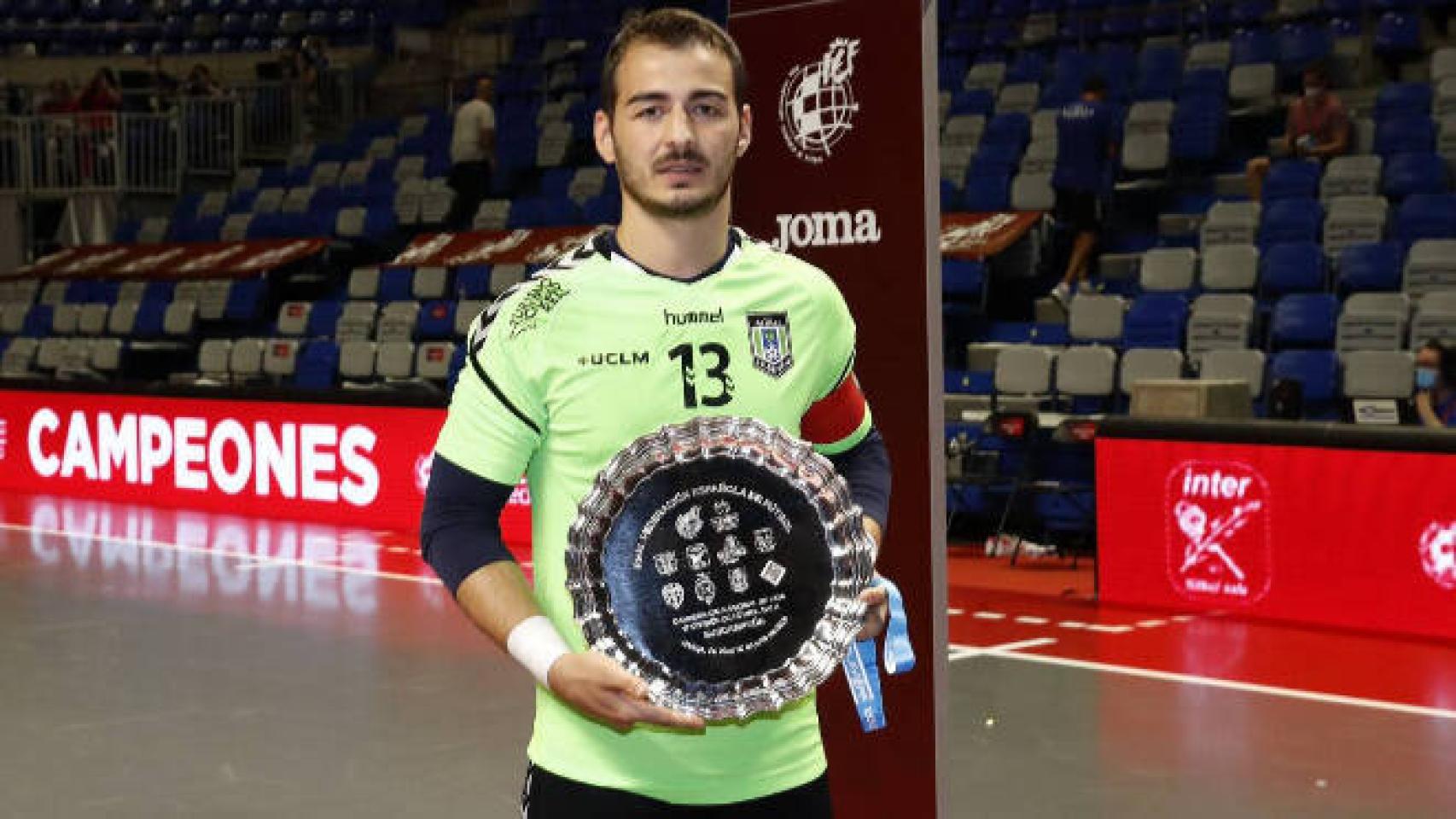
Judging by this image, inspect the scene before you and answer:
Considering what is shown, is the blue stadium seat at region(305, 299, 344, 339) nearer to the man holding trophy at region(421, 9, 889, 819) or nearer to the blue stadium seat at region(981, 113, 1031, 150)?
the blue stadium seat at region(981, 113, 1031, 150)

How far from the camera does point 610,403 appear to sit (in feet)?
9.16

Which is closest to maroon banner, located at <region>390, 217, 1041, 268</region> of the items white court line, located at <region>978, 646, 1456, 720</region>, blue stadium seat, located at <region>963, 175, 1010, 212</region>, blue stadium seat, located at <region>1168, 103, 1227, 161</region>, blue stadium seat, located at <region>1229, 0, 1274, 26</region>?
blue stadium seat, located at <region>963, 175, 1010, 212</region>

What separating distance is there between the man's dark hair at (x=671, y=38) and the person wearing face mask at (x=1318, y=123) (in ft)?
41.7

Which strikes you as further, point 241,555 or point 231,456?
point 231,456

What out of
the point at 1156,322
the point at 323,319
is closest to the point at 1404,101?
the point at 1156,322

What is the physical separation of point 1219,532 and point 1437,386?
1.89 m

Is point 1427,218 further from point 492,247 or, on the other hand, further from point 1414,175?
point 492,247

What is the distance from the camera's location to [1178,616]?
10578mm

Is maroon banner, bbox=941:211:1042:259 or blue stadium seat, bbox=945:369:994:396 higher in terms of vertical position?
maroon banner, bbox=941:211:1042:259

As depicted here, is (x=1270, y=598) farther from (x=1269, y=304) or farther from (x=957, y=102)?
(x=957, y=102)

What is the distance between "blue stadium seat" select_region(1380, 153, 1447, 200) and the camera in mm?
13844

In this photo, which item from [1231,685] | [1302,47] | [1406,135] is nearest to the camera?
[1231,685]

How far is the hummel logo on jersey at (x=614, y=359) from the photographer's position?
280cm

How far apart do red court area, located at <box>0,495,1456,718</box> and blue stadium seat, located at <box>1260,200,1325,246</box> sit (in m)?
3.04
